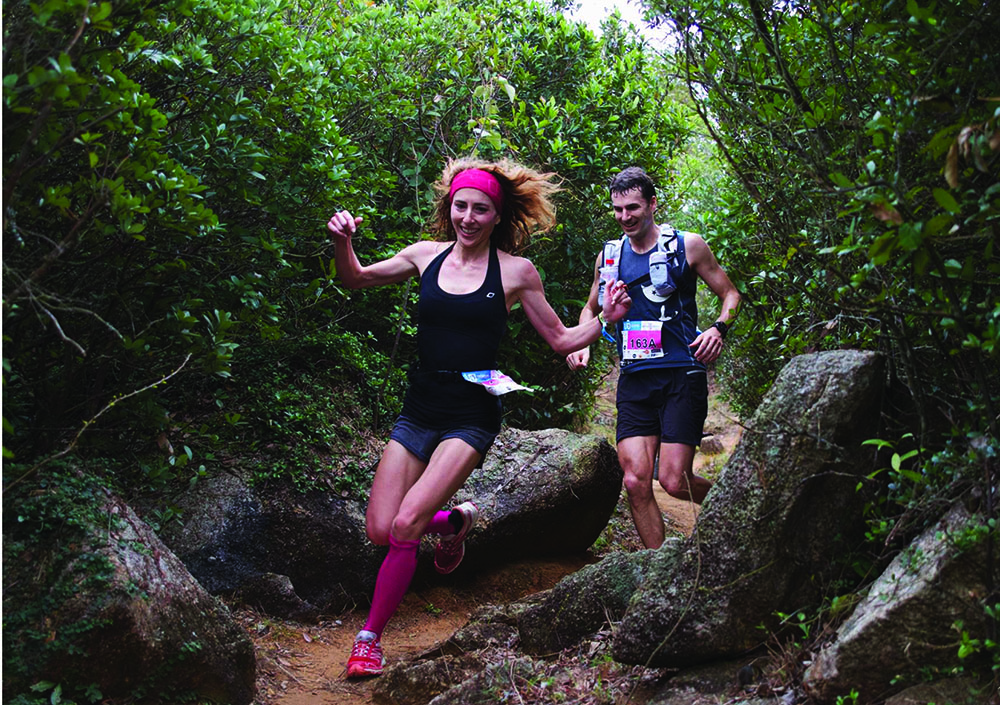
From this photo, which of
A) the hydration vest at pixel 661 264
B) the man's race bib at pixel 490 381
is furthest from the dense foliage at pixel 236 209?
the hydration vest at pixel 661 264

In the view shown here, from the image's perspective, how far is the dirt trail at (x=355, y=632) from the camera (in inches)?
181

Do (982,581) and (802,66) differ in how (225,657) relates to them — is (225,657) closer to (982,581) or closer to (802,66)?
(982,581)

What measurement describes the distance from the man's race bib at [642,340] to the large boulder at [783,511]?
1839mm

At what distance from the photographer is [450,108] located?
778 cm

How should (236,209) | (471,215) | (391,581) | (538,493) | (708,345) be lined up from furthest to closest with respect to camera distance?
(538,493)
(708,345)
(471,215)
(391,581)
(236,209)

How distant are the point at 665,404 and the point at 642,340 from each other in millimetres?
415

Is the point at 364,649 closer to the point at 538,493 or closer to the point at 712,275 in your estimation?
the point at 538,493

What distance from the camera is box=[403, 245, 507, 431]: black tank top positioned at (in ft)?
16.0

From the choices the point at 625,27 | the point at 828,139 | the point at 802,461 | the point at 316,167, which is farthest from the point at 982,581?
the point at 625,27

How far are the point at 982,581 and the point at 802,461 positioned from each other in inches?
31.1

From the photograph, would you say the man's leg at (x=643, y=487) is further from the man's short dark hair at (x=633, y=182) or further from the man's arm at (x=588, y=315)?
the man's short dark hair at (x=633, y=182)

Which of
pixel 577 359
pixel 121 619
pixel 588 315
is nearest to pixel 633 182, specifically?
pixel 588 315

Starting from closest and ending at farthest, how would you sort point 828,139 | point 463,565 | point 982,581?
point 982,581 < point 828,139 < point 463,565

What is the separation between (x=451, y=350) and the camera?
16.1ft
